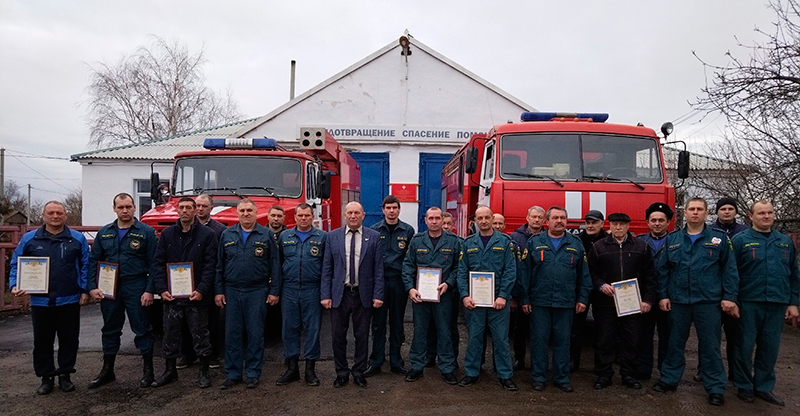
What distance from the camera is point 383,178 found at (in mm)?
16453

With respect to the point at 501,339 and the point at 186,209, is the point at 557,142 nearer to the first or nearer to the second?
the point at 501,339

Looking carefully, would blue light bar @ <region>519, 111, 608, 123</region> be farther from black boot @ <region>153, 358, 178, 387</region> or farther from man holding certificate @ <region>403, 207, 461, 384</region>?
black boot @ <region>153, 358, 178, 387</region>

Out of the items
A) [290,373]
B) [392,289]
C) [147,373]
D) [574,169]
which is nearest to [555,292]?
[392,289]

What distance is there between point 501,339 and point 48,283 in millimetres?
4432

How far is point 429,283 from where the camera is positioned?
5.45 meters

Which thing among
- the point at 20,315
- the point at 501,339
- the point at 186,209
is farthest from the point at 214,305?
the point at 20,315

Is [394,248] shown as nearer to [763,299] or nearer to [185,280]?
[185,280]

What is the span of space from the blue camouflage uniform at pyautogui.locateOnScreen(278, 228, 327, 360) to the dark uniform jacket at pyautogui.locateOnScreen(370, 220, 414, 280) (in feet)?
2.31

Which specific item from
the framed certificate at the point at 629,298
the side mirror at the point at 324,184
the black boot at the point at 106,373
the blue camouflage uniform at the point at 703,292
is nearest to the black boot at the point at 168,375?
the black boot at the point at 106,373

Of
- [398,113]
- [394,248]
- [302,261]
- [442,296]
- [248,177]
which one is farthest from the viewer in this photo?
[398,113]

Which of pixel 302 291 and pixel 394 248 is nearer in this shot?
pixel 302 291

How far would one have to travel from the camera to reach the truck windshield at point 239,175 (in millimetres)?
8234

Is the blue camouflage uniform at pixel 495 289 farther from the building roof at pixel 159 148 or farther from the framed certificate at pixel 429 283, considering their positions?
the building roof at pixel 159 148

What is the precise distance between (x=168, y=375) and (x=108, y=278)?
3.76ft
